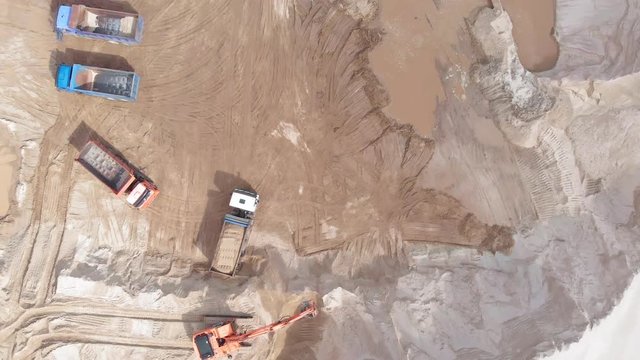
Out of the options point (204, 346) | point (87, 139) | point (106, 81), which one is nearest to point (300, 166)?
point (204, 346)

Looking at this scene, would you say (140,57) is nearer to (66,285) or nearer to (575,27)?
(66,285)

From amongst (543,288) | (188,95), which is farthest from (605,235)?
(188,95)

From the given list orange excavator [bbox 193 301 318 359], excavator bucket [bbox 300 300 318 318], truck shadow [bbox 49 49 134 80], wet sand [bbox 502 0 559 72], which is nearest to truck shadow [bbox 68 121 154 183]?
truck shadow [bbox 49 49 134 80]

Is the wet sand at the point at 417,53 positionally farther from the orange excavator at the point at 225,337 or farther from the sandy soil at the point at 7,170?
the sandy soil at the point at 7,170

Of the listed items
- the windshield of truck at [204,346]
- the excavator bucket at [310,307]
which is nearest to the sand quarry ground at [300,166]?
the excavator bucket at [310,307]

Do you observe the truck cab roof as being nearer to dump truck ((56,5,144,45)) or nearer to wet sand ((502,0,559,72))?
dump truck ((56,5,144,45))

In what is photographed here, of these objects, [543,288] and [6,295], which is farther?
[6,295]
